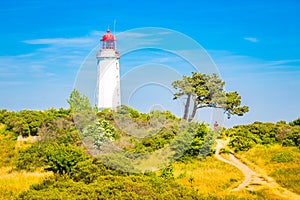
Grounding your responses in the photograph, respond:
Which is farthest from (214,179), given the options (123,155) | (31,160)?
(31,160)

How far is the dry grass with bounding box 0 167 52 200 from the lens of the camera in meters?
11.2

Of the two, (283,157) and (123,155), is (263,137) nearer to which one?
(283,157)

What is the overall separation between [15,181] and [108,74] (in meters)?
15.8

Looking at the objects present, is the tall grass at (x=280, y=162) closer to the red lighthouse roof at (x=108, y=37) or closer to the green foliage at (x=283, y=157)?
Result: the green foliage at (x=283, y=157)

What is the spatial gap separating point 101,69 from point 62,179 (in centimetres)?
1769

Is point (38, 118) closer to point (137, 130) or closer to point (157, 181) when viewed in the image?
point (137, 130)

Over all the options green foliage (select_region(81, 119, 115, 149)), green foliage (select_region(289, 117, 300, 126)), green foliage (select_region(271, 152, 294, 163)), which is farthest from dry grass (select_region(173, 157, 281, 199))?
green foliage (select_region(289, 117, 300, 126))

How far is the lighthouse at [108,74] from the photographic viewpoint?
27.3 meters

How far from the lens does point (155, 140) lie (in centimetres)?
1944

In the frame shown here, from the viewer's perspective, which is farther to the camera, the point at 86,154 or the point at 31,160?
the point at 31,160

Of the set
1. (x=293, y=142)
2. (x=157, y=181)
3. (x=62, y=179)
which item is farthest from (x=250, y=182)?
(x=293, y=142)

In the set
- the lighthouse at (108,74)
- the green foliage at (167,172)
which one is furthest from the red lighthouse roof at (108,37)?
→ the green foliage at (167,172)

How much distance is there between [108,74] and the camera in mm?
28109

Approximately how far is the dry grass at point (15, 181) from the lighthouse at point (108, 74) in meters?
11.9
